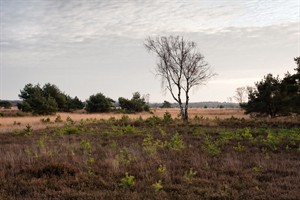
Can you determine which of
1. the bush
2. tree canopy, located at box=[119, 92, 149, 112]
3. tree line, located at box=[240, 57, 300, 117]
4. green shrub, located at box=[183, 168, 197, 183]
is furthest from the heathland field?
tree canopy, located at box=[119, 92, 149, 112]

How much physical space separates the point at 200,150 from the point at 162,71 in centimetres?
2672

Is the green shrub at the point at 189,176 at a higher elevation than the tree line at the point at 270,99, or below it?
below

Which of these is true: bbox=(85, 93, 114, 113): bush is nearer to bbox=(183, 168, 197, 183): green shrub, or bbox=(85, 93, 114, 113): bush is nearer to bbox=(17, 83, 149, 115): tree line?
bbox=(17, 83, 149, 115): tree line

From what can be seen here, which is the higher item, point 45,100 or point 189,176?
point 45,100

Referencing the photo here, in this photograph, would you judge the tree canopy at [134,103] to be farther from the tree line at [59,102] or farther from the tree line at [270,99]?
the tree line at [270,99]

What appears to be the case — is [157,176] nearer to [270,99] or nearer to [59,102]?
[270,99]

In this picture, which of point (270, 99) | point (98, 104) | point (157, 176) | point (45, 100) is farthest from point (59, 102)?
point (157, 176)

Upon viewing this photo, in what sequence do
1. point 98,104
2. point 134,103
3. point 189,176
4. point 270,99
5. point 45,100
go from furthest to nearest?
point 134,103 < point 98,104 < point 45,100 < point 270,99 < point 189,176

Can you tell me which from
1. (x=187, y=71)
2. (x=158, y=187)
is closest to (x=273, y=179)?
(x=158, y=187)

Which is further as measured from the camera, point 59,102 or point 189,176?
point 59,102

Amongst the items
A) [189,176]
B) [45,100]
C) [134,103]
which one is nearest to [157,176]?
[189,176]

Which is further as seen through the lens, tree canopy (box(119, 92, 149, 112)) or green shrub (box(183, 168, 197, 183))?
tree canopy (box(119, 92, 149, 112))

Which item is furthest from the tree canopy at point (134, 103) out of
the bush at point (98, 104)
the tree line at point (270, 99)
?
the tree line at point (270, 99)

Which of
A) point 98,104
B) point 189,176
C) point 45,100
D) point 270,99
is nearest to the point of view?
point 189,176
